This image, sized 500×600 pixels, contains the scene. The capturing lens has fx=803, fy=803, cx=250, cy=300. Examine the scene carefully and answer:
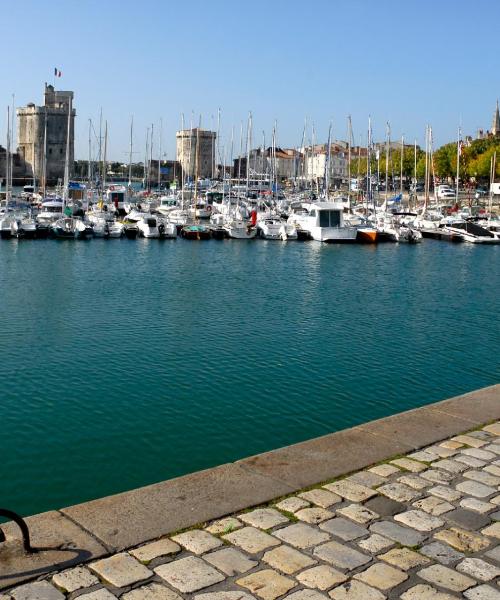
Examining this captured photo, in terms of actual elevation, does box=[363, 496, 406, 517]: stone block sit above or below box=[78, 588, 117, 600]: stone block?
above

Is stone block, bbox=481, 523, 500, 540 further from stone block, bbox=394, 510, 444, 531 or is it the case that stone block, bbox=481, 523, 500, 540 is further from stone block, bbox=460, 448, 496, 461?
stone block, bbox=460, 448, 496, 461

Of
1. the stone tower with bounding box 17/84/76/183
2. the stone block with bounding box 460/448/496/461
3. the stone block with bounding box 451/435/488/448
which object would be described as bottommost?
the stone block with bounding box 460/448/496/461

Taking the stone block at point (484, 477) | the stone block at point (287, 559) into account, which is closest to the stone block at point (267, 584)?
the stone block at point (287, 559)

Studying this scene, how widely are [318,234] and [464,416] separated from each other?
128ft

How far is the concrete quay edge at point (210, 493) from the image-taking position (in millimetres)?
6551

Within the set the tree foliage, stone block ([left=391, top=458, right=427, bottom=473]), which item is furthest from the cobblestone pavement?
the tree foliage

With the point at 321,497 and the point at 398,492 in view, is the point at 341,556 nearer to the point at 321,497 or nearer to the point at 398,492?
the point at 321,497

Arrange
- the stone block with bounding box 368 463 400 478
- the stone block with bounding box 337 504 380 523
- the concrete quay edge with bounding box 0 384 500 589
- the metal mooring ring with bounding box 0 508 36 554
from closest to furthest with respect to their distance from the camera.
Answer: the metal mooring ring with bounding box 0 508 36 554 → the concrete quay edge with bounding box 0 384 500 589 → the stone block with bounding box 337 504 380 523 → the stone block with bounding box 368 463 400 478

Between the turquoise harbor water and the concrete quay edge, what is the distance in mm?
2273

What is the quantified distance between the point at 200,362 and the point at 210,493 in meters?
8.86

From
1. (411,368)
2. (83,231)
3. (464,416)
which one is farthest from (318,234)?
(464,416)

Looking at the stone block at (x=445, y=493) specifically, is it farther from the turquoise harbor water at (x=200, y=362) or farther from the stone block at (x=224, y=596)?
the turquoise harbor water at (x=200, y=362)

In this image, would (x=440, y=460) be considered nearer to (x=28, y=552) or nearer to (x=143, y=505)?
(x=143, y=505)

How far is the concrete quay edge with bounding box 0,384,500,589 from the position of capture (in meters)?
6.55
